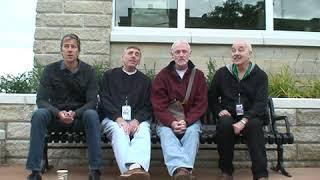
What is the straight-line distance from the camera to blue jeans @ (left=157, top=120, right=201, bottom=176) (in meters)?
4.52

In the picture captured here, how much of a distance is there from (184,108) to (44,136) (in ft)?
4.65

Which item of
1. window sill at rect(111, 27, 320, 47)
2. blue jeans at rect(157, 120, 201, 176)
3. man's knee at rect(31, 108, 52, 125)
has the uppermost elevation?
window sill at rect(111, 27, 320, 47)

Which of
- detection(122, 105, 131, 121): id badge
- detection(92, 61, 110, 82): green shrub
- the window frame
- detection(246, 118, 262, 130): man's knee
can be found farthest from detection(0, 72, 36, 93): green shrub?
detection(246, 118, 262, 130): man's knee

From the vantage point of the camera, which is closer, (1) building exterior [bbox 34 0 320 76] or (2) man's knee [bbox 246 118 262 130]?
(2) man's knee [bbox 246 118 262 130]

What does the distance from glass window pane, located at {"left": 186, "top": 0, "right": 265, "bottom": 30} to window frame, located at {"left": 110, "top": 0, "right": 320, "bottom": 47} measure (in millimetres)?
98

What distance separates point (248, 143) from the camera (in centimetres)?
477

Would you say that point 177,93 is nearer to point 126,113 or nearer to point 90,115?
point 126,113

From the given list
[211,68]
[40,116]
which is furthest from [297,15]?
[40,116]

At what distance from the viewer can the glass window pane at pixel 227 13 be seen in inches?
282

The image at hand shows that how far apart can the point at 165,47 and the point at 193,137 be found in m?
2.38

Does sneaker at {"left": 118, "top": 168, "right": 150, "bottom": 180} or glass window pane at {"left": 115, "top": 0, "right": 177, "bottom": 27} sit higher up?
glass window pane at {"left": 115, "top": 0, "right": 177, "bottom": 27}

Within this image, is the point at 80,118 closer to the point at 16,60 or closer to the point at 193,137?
the point at 193,137

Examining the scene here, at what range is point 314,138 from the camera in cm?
602

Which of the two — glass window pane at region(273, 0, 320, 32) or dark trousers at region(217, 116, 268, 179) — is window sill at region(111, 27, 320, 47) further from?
dark trousers at region(217, 116, 268, 179)
